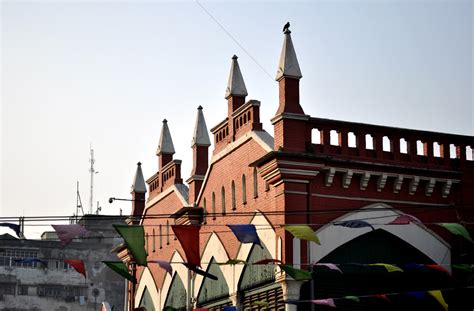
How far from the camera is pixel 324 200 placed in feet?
96.5

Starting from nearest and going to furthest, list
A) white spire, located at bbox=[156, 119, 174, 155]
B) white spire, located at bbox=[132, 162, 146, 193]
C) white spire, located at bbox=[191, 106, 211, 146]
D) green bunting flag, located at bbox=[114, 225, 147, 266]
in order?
green bunting flag, located at bbox=[114, 225, 147, 266] → white spire, located at bbox=[191, 106, 211, 146] → white spire, located at bbox=[156, 119, 174, 155] → white spire, located at bbox=[132, 162, 146, 193]

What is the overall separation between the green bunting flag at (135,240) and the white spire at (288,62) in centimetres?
704

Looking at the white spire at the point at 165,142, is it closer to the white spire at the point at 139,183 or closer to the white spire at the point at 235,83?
the white spire at the point at 139,183

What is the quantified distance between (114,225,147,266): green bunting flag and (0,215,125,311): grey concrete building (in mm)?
46499

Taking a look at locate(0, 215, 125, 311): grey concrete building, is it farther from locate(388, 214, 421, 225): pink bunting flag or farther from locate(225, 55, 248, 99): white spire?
locate(388, 214, 421, 225): pink bunting flag

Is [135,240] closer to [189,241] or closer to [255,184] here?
[189,241]

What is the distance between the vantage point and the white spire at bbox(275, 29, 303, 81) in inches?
1160

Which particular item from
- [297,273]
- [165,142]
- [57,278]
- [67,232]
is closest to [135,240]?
[67,232]

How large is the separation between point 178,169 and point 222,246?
23.5ft

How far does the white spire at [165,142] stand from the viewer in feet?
136

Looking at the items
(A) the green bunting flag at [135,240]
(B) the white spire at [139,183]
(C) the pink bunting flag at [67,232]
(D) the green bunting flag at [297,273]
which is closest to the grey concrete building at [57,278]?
(B) the white spire at [139,183]

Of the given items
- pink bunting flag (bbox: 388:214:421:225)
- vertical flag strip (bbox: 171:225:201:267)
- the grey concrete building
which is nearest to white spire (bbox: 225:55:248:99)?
vertical flag strip (bbox: 171:225:201:267)

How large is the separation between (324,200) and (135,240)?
263 inches

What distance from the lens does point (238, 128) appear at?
32906 millimetres
